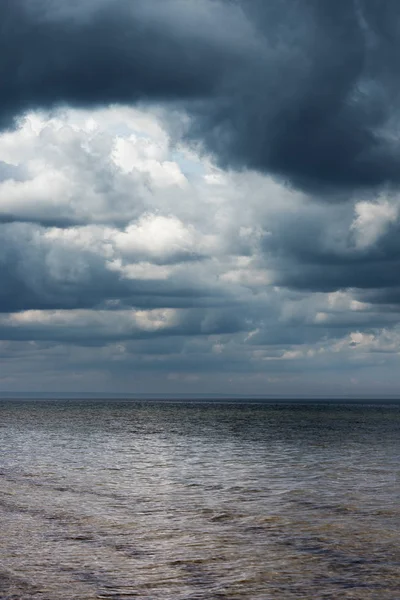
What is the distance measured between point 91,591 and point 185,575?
337 cm

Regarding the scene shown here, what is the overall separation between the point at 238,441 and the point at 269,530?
58613 mm

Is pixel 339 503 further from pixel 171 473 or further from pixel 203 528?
pixel 171 473

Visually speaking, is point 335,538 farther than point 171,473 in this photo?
No

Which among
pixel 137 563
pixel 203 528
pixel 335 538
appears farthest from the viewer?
pixel 203 528

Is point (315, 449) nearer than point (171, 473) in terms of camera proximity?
No

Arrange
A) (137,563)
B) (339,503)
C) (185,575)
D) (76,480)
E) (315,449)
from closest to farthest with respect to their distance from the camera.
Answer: (185,575)
(137,563)
(339,503)
(76,480)
(315,449)

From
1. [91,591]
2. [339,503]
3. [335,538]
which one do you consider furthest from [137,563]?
[339,503]

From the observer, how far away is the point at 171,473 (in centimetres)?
5078

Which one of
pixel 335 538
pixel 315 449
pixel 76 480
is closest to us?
pixel 335 538

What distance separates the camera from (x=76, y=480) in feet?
152

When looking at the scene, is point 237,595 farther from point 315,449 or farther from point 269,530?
point 315,449

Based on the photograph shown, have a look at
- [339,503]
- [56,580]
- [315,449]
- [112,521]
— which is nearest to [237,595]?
[56,580]

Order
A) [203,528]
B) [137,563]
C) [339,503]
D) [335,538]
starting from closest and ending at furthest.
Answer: [137,563]
[335,538]
[203,528]
[339,503]

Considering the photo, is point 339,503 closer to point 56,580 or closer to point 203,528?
point 203,528
